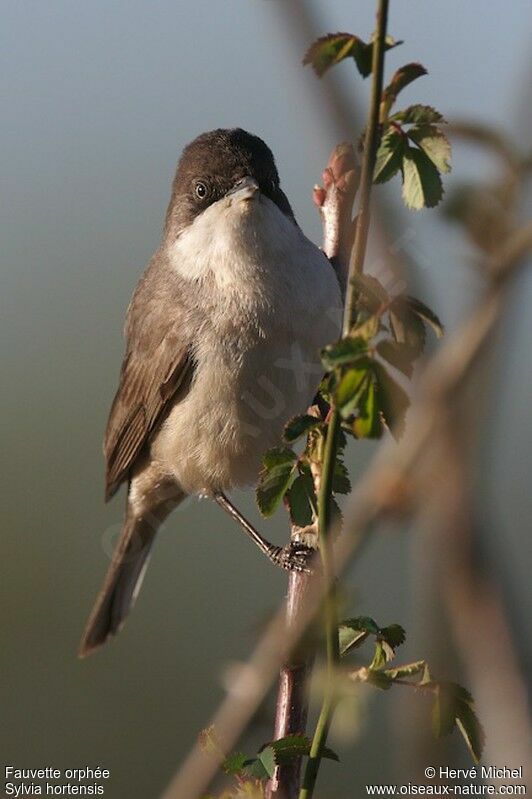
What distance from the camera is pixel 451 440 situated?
103 cm

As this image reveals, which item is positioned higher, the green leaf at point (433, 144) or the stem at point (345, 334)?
the green leaf at point (433, 144)

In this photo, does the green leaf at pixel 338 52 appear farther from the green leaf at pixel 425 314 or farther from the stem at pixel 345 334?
→ the green leaf at pixel 425 314

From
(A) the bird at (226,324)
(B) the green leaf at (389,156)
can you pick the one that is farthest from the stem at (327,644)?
(A) the bird at (226,324)

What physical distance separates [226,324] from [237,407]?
0.30 meters

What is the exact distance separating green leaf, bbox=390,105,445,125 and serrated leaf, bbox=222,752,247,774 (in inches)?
37.4

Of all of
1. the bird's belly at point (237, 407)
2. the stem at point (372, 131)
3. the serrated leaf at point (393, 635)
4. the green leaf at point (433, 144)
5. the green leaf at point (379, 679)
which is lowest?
the green leaf at point (379, 679)

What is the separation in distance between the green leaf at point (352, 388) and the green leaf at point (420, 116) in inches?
15.1

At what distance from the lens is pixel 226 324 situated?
12.8 ft

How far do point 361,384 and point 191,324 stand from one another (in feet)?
9.15

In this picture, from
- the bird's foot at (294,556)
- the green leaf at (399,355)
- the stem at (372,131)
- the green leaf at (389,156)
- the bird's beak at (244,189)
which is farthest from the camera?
the bird's beak at (244,189)

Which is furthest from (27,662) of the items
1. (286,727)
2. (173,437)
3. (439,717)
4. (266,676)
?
(266,676)

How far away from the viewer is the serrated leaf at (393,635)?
1.62 metres

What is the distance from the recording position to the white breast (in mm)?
3818

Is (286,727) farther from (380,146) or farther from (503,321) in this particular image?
(503,321)
